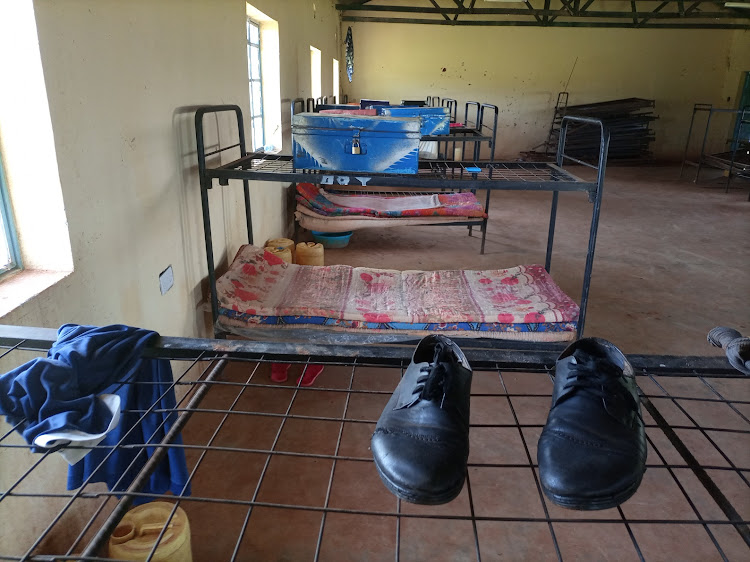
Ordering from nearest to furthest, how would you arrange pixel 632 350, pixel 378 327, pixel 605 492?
pixel 605 492 < pixel 378 327 < pixel 632 350

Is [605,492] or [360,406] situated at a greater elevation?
[605,492]

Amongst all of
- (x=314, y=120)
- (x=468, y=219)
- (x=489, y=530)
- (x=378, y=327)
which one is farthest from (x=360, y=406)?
(x=468, y=219)

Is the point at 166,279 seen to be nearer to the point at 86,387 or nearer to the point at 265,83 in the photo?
the point at 86,387

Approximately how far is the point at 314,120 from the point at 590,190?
4.44 ft

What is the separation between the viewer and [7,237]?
157 centimetres

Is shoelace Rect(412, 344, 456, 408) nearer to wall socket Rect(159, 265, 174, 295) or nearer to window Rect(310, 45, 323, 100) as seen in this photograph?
wall socket Rect(159, 265, 174, 295)

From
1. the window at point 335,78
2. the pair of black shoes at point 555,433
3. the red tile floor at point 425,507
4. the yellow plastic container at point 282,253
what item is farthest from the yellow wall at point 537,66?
the pair of black shoes at point 555,433

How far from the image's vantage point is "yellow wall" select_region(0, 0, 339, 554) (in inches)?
60.7

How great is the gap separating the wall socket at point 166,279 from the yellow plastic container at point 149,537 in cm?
96

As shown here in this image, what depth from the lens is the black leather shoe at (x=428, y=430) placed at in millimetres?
828

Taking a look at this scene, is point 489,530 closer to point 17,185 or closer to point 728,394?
point 728,394

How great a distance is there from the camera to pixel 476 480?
210 cm

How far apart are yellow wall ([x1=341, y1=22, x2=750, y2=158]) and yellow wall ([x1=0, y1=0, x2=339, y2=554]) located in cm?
742

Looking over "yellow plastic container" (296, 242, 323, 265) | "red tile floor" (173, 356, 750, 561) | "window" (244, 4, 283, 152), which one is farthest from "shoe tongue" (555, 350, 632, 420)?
"window" (244, 4, 283, 152)
